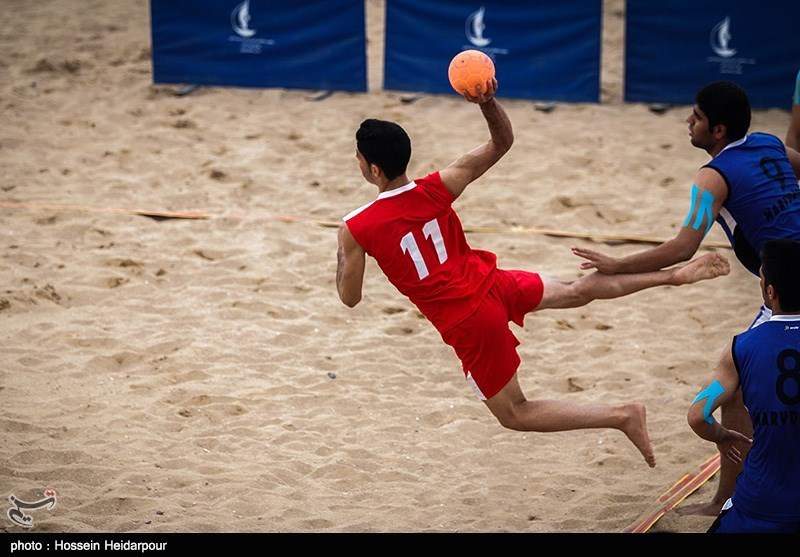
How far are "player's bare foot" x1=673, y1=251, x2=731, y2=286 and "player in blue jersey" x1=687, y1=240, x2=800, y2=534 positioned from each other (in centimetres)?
75

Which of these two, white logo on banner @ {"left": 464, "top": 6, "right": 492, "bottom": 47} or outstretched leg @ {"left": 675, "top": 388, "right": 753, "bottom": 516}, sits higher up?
white logo on banner @ {"left": 464, "top": 6, "right": 492, "bottom": 47}

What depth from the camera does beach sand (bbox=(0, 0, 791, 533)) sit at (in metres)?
5.14

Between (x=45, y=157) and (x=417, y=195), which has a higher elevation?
(x=417, y=195)

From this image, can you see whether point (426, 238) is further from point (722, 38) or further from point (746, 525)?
point (722, 38)

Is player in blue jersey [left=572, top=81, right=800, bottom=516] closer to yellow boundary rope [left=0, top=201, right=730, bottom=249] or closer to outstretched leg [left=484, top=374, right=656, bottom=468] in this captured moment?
outstretched leg [left=484, top=374, right=656, bottom=468]

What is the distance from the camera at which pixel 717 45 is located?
10148mm

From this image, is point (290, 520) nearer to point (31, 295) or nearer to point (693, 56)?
point (31, 295)

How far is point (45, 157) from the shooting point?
9.33 meters

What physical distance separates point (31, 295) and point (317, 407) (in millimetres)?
2282

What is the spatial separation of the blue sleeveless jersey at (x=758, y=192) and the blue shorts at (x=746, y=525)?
1255mm

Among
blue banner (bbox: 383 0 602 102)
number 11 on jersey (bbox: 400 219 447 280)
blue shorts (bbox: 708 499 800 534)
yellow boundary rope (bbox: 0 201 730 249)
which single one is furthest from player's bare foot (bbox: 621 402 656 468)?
blue banner (bbox: 383 0 602 102)

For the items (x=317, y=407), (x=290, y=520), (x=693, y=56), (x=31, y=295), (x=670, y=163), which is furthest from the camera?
(x=693, y=56)

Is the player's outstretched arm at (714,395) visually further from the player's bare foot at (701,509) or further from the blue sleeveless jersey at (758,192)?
the player's bare foot at (701,509)

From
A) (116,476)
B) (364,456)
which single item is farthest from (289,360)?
(116,476)
